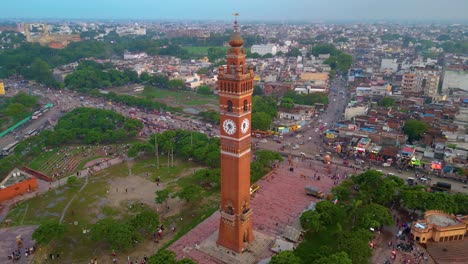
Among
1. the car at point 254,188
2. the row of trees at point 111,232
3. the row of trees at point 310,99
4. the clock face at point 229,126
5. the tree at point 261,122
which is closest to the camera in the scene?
the clock face at point 229,126

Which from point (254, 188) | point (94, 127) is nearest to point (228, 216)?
point (254, 188)

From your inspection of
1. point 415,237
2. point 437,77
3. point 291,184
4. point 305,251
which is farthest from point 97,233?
point 437,77

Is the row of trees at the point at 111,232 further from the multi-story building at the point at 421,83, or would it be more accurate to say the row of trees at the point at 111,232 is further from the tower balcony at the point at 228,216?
the multi-story building at the point at 421,83

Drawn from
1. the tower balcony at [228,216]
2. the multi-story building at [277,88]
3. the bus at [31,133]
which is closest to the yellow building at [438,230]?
the tower balcony at [228,216]

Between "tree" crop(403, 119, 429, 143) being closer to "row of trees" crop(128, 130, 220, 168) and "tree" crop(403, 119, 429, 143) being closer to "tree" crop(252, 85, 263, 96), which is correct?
"row of trees" crop(128, 130, 220, 168)

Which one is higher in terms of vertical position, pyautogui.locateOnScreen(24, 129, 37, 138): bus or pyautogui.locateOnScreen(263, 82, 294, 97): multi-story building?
pyautogui.locateOnScreen(263, 82, 294, 97): multi-story building

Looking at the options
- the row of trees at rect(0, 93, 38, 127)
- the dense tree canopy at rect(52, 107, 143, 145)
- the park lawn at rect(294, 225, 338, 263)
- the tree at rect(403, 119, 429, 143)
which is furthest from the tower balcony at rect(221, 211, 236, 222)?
the row of trees at rect(0, 93, 38, 127)
